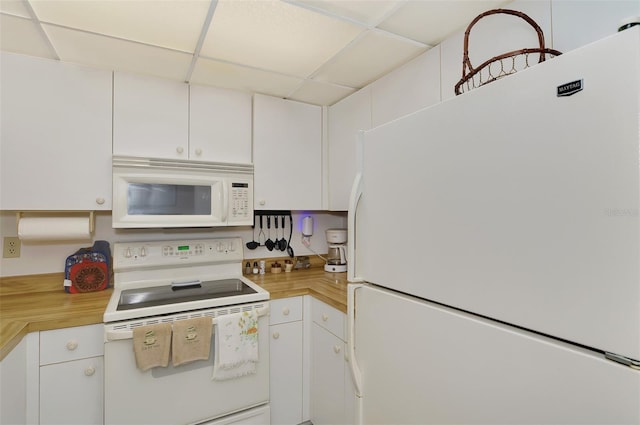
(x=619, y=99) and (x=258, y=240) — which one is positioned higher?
(x=619, y=99)

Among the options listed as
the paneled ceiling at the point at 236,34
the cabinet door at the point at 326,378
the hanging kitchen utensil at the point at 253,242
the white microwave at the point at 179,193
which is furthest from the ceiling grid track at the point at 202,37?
the cabinet door at the point at 326,378

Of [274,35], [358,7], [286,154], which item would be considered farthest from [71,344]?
[358,7]

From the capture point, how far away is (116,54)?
1712 millimetres

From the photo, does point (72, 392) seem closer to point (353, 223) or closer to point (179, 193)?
point (179, 193)

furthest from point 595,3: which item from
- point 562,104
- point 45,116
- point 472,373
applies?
point 45,116

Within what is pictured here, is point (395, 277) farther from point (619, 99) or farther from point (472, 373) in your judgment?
point (619, 99)

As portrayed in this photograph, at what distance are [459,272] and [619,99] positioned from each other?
45cm

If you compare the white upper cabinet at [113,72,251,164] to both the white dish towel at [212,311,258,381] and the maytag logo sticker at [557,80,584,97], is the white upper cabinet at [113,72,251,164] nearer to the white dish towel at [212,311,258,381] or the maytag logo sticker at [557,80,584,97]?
the white dish towel at [212,311,258,381]

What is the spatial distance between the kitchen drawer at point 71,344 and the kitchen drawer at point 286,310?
87 cm

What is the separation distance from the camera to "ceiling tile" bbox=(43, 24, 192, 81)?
155cm

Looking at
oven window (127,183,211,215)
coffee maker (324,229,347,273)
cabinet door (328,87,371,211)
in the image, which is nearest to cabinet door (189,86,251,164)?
oven window (127,183,211,215)

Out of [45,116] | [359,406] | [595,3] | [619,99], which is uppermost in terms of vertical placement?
[595,3]

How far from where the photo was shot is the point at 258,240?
2557 millimetres

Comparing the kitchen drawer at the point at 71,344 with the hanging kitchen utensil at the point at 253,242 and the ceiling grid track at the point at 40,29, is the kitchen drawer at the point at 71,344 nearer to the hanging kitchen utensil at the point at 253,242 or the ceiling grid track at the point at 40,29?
the hanging kitchen utensil at the point at 253,242
